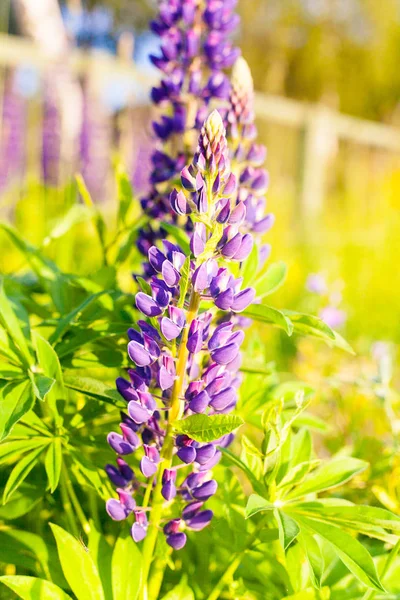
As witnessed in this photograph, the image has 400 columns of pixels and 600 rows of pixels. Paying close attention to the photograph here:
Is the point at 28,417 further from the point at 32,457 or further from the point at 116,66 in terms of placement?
the point at 116,66

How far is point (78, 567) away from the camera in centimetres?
86

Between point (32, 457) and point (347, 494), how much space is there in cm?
76

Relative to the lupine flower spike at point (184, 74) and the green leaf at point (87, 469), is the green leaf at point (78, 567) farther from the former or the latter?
the lupine flower spike at point (184, 74)

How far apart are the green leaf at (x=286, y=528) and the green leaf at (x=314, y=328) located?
9.6 inches

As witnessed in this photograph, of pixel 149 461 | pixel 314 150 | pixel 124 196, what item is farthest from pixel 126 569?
pixel 314 150

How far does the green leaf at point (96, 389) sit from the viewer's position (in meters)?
0.89

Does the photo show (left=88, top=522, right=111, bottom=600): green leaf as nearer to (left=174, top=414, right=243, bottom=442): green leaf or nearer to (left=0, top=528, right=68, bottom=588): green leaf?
(left=0, top=528, right=68, bottom=588): green leaf

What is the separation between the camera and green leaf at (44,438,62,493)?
850mm

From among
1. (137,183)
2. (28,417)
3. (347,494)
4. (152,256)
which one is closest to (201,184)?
(152,256)

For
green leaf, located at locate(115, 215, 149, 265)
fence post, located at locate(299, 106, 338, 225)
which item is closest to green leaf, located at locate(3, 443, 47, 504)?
green leaf, located at locate(115, 215, 149, 265)

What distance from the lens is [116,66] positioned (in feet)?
19.3

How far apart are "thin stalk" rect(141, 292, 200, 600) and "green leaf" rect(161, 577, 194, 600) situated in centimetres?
3

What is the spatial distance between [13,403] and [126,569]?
0.27 meters

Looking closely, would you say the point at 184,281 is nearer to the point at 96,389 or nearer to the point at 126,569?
the point at 96,389
